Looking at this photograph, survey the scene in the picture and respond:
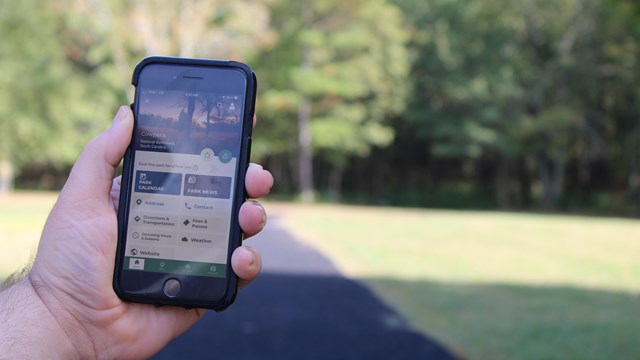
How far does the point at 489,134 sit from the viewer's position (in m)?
29.5

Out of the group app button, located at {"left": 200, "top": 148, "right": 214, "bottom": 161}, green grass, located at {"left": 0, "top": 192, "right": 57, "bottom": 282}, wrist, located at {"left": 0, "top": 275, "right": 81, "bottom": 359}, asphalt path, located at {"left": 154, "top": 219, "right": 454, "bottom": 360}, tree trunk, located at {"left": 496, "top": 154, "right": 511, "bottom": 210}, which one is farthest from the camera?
tree trunk, located at {"left": 496, "top": 154, "right": 511, "bottom": 210}

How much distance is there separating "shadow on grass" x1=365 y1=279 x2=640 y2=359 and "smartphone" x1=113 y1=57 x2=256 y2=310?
140 inches

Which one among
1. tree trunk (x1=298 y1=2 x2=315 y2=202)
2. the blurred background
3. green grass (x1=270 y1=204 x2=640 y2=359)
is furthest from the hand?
tree trunk (x1=298 y1=2 x2=315 y2=202)

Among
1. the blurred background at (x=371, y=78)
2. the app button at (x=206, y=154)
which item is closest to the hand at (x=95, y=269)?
the app button at (x=206, y=154)

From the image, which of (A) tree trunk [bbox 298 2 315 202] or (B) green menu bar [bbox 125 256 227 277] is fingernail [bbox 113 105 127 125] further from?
(A) tree trunk [bbox 298 2 315 202]

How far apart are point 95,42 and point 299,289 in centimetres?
2525

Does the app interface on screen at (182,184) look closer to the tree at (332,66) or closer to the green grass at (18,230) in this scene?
the green grass at (18,230)

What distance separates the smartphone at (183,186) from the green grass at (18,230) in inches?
108

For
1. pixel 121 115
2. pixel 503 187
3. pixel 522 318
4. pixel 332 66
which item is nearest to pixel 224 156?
pixel 121 115

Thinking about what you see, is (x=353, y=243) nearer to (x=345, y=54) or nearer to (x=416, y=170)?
(x=345, y=54)

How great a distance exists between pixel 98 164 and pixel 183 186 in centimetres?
25

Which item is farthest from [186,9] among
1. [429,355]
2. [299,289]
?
[429,355]

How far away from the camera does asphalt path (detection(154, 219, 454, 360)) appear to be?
5.10 metres

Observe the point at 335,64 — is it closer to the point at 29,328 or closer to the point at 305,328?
the point at 305,328
